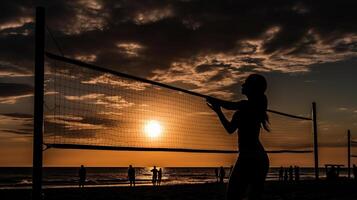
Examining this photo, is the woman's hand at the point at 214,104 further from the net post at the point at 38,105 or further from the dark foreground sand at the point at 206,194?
the dark foreground sand at the point at 206,194

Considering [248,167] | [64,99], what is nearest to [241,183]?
[248,167]

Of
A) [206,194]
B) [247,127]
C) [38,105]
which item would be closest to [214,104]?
[247,127]

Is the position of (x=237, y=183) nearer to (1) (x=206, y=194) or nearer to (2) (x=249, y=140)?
(2) (x=249, y=140)

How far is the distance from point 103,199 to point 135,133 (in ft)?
25.3

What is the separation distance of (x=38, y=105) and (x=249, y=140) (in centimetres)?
291

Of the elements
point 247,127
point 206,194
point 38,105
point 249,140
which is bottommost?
point 206,194

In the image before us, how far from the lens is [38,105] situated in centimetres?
593

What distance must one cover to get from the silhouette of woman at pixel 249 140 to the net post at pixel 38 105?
101 inches

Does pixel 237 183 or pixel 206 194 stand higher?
pixel 237 183

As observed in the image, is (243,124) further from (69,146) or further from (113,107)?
(113,107)

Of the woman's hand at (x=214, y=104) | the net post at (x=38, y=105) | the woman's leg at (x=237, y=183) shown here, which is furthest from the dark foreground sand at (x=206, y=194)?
the woman's leg at (x=237, y=183)

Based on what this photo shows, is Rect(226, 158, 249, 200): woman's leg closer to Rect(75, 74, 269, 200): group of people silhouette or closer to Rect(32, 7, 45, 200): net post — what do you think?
Rect(75, 74, 269, 200): group of people silhouette

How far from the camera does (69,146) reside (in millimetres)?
6297

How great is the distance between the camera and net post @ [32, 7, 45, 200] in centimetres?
579
